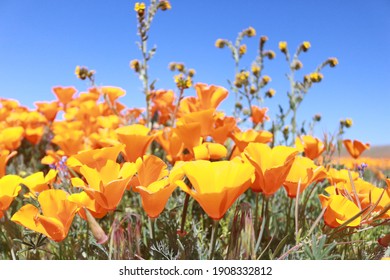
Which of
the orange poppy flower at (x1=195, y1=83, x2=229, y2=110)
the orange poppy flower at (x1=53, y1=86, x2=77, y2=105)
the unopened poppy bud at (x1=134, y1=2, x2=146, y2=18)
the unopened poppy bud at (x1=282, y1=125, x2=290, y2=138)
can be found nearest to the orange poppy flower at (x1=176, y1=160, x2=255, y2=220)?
the orange poppy flower at (x1=195, y1=83, x2=229, y2=110)

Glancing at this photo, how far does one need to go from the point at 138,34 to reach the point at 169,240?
81 centimetres

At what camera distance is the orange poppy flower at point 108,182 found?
27.4 inches

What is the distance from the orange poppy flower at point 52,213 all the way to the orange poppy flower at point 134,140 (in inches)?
8.6

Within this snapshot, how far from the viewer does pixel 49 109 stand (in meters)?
2.25

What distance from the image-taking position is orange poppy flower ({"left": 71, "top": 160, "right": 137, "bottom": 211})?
0.70m

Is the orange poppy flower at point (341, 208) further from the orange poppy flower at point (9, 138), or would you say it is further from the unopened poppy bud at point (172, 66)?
the unopened poppy bud at point (172, 66)

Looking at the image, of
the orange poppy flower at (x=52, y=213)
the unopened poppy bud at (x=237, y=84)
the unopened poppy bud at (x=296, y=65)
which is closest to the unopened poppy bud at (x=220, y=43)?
the unopened poppy bud at (x=237, y=84)

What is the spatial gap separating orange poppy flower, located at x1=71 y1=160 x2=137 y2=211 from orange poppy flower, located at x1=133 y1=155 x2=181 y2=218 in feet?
0.08

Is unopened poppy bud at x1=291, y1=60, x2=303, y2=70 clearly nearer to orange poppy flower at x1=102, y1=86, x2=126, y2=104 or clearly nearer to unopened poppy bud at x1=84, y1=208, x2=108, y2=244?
orange poppy flower at x1=102, y1=86, x2=126, y2=104

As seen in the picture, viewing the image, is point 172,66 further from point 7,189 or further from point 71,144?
point 7,189

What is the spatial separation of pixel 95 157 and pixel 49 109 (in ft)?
5.18
